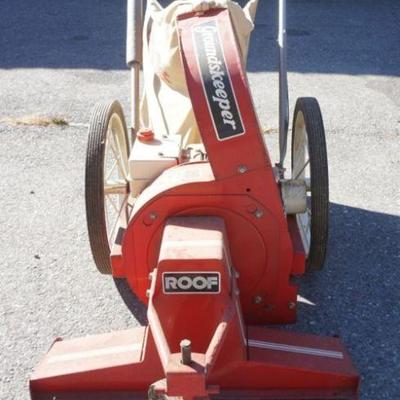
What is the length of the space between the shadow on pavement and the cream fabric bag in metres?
2.68

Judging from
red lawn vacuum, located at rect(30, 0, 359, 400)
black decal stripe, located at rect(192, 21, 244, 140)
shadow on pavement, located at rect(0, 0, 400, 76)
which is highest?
black decal stripe, located at rect(192, 21, 244, 140)

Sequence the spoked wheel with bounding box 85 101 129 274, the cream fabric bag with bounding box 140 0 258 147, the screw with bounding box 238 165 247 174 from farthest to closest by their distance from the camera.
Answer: the cream fabric bag with bounding box 140 0 258 147, the spoked wheel with bounding box 85 101 129 274, the screw with bounding box 238 165 247 174

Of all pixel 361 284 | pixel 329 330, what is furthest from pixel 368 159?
pixel 329 330

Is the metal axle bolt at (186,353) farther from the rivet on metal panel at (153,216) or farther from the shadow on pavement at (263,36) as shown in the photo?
the shadow on pavement at (263,36)

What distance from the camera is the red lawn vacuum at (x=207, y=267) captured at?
2.13m

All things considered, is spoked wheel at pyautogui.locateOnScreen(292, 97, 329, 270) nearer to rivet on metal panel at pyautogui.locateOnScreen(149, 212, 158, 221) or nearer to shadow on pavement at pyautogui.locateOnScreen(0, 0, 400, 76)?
rivet on metal panel at pyautogui.locateOnScreen(149, 212, 158, 221)

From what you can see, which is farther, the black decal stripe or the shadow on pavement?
the shadow on pavement

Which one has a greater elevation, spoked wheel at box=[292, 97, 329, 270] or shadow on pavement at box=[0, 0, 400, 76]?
spoked wheel at box=[292, 97, 329, 270]

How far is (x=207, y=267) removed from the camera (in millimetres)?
2104

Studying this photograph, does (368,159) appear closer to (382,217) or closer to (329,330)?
(382,217)

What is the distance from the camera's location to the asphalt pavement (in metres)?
2.77

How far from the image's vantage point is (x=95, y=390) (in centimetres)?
221

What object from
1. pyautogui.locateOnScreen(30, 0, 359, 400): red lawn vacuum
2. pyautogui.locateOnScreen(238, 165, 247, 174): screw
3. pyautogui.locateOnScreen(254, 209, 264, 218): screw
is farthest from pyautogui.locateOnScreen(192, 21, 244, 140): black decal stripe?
pyautogui.locateOnScreen(254, 209, 264, 218): screw

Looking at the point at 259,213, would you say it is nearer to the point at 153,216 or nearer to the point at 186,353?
the point at 153,216
